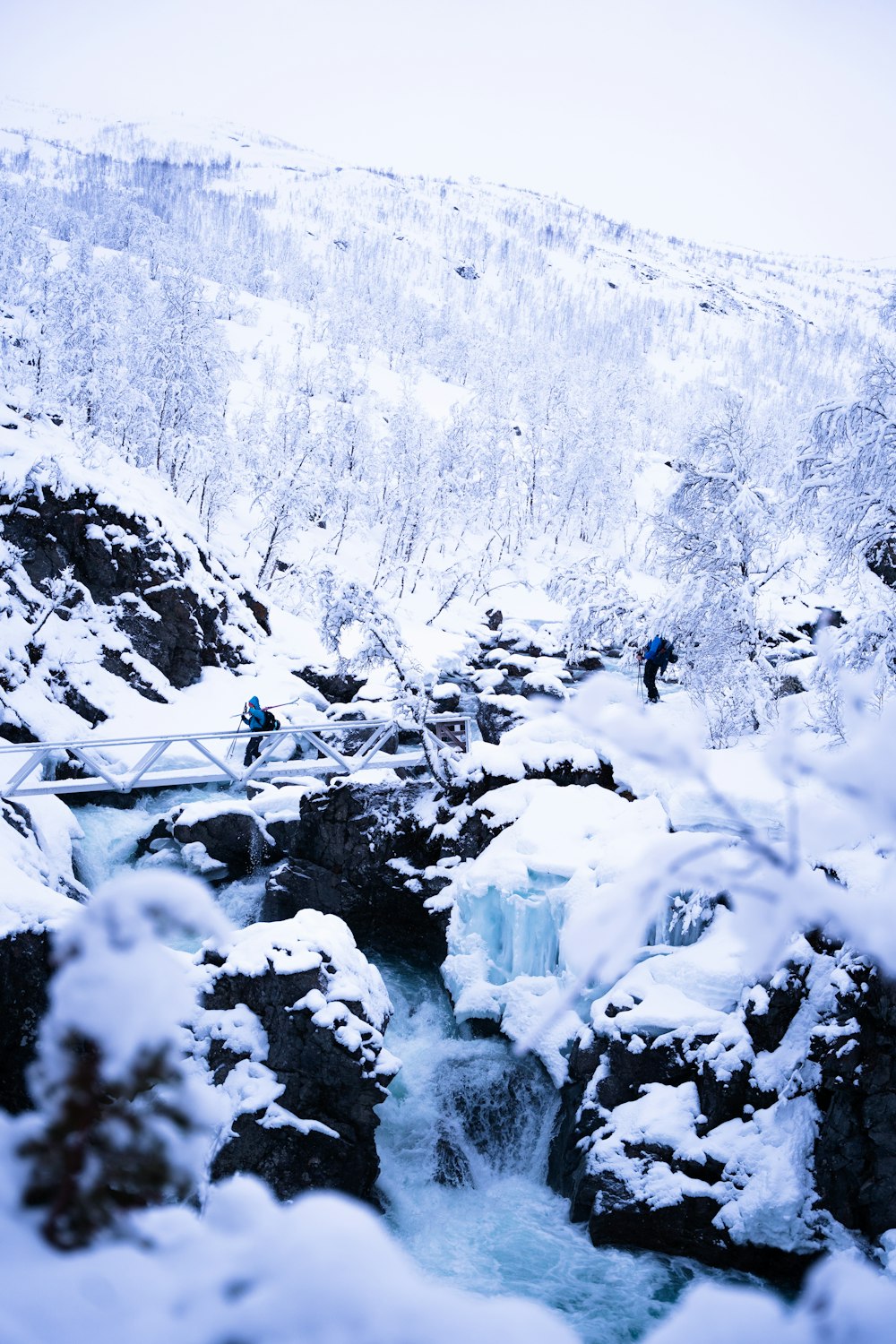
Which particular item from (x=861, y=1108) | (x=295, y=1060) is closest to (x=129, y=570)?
(x=295, y=1060)

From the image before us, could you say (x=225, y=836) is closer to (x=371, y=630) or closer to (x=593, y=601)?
(x=371, y=630)

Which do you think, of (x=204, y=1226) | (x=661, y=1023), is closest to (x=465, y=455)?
(x=661, y=1023)

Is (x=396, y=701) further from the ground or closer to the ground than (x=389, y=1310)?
closer to the ground

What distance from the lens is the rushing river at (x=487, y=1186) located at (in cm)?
610

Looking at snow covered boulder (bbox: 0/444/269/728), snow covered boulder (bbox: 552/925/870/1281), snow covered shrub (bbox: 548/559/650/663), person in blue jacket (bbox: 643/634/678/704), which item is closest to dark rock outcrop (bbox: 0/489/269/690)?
snow covered boulder (bbox: 0/444/269/728)

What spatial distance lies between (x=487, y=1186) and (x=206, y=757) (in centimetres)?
740

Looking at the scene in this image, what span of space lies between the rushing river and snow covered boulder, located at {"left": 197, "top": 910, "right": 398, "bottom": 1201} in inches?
27.7

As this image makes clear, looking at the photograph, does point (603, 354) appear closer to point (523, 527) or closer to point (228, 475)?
Result: point (523, 527)

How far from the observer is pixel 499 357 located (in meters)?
70.2

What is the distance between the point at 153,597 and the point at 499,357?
60.0 meters

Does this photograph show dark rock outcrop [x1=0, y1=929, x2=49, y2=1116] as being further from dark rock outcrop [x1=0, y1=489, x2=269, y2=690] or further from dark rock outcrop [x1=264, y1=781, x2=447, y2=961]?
dark rock outcrop [x1=0, y1=489, x2=269, y2=690]

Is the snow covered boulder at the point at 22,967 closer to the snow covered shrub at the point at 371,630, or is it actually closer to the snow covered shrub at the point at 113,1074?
the snow covered shrub at the point at 371,630

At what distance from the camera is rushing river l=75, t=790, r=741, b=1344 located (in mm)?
6098

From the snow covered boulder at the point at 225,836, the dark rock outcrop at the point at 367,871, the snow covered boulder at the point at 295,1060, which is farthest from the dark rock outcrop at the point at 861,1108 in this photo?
the snow covered boulder at the point at 225,836
